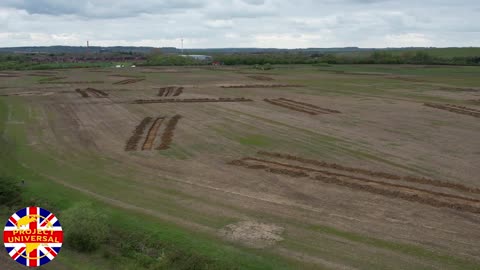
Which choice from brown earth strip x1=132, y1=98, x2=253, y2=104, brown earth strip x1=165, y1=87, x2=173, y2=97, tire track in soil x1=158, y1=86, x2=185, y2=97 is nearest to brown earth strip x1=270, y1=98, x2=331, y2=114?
brown earth strip x1=132, y1=98, x2=253, y2=104

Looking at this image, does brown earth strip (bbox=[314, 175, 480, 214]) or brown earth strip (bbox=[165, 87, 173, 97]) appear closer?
brown earth strip (bbox=[314, 175, 480, 214])

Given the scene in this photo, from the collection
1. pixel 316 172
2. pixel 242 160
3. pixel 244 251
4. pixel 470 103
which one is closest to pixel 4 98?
pixel 242 160

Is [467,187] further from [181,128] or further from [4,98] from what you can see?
[4,98]

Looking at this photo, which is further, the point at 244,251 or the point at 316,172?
the point at 316,172

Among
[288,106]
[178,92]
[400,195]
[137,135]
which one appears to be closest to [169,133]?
[137,135]

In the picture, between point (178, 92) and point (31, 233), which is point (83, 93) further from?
point (31, 233)

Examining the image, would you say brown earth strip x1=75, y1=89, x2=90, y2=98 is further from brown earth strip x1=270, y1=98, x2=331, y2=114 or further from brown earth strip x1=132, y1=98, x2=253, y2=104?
brown earth strip x1=270, y1=98, x2=331, y2=114
